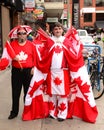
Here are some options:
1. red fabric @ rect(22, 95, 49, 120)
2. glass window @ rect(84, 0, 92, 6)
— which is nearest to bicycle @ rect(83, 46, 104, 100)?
red fabric @ rect(22, 95, 49, 120)

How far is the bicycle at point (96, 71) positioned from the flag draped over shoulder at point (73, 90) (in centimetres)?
178

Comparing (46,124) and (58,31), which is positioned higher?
(58,31)

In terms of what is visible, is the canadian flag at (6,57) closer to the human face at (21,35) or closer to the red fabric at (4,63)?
the red fabric at (4,63)

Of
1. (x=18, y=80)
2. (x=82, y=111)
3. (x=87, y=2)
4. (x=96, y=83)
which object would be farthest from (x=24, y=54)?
(x=87, y=2)

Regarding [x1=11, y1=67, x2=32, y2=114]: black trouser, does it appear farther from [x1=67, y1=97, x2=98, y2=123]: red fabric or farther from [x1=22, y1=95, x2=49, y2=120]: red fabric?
[x1=67, y1=97, x2=98, y2=123]: red fabric

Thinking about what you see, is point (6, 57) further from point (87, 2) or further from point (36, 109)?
point (87, 2)

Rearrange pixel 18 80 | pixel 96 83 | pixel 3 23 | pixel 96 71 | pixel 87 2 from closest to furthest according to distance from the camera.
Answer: pixel 18 80 → pixel 96 71 → pixel 96 83 → pixel 3 23 → pixel 87 2

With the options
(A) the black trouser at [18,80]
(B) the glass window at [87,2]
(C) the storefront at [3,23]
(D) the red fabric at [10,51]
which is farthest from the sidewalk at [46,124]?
(B) the glass window at [87,2]

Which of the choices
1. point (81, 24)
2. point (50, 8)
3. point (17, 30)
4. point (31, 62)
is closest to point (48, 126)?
point (31, 62)

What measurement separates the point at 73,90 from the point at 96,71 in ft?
7.04

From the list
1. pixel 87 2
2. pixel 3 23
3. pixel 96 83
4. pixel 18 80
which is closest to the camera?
pixel 18 80

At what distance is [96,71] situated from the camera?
8641 mm

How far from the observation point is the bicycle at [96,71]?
8.62 meters

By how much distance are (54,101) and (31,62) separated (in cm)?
82
